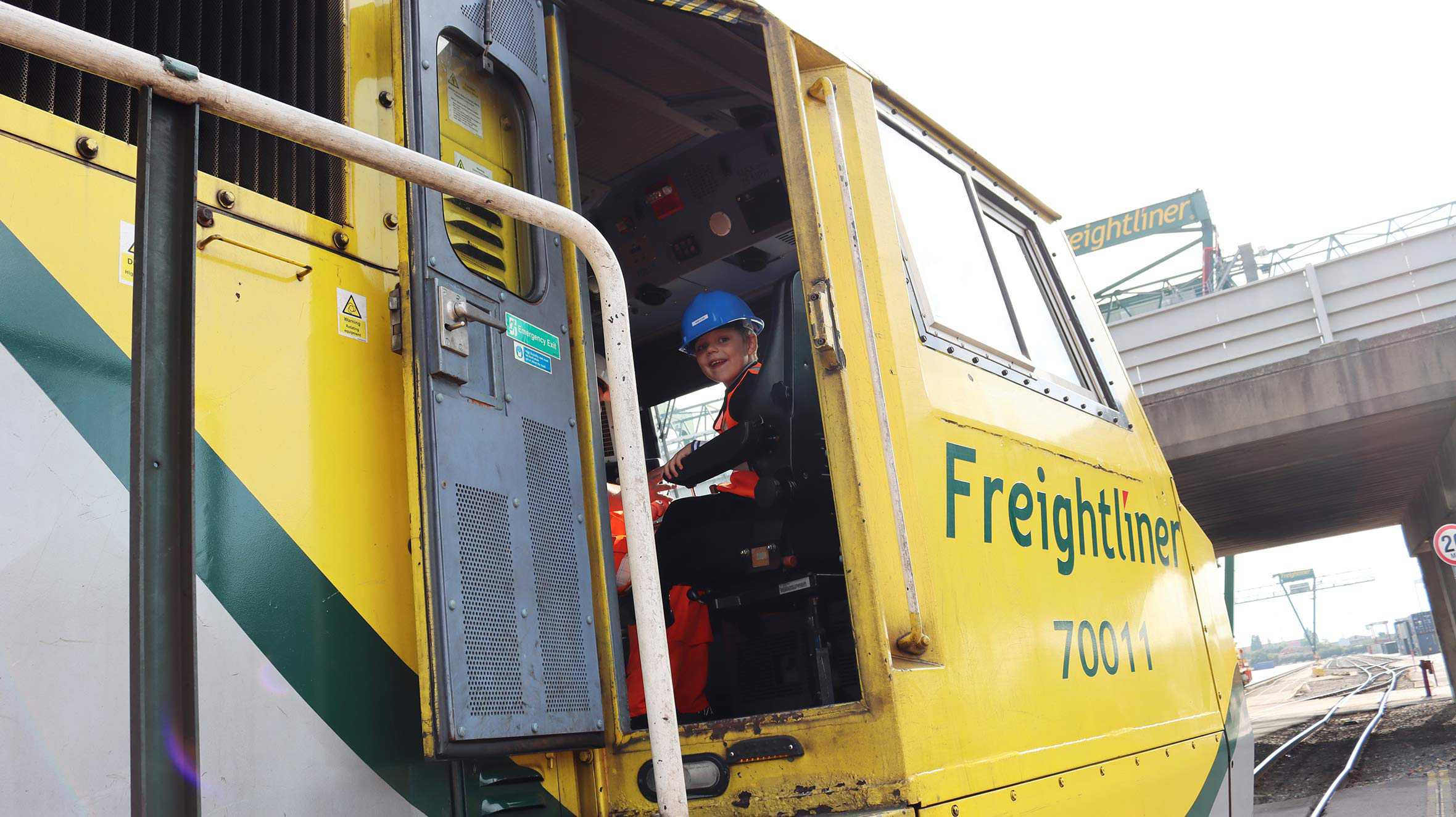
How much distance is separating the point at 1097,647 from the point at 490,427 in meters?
1.52

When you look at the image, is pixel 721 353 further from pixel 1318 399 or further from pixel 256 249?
pixel 1318 399

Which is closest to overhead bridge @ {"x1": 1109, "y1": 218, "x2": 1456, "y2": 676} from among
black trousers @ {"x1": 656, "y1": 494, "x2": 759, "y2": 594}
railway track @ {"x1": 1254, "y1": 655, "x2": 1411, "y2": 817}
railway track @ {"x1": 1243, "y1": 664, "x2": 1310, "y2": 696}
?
railway track @ {"x1": 1254, "y1": 655, "x2": 1411, "y2": 817}

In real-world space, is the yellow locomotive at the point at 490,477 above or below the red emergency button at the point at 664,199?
below

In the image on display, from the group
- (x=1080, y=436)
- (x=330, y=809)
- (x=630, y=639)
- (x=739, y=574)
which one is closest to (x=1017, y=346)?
(x=1080, y=436)

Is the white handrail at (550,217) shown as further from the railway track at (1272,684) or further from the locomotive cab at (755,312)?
the railway track at (1272,684)

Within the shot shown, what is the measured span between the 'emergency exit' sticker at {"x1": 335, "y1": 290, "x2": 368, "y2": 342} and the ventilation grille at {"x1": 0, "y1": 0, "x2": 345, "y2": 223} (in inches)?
6.0

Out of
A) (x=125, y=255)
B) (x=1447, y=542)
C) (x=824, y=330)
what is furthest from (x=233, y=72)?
(x=1447, y=542)

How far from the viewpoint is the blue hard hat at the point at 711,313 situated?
3.38 metres

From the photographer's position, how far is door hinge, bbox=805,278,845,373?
1.98 m

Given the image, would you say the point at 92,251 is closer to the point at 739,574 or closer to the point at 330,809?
the point at 330,809

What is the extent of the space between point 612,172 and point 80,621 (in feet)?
8.59

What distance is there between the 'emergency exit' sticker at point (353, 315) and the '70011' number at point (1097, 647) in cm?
153

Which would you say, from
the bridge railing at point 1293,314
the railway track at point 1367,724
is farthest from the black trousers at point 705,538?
the bridge railing at point 1293,314

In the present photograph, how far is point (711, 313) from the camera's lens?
3.38 metres
